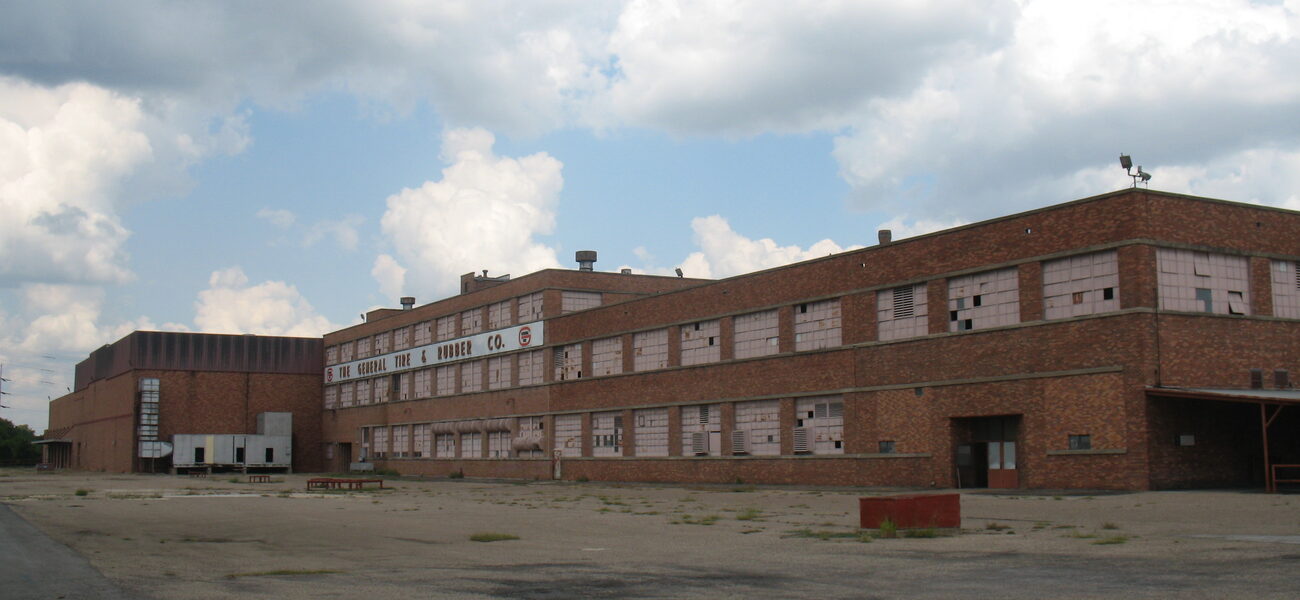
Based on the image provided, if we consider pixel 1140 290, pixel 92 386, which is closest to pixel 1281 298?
pixel 1140 290

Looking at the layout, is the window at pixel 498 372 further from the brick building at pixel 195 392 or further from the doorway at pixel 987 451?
the doorway at pixel 987 451

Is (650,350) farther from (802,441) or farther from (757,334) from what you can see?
(802,441)

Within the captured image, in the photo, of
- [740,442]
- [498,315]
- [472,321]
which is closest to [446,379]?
[472,321]

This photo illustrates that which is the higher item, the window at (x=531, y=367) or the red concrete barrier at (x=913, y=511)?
the window at (x=531, y=367)

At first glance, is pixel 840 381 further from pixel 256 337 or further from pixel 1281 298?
pixel 256 337

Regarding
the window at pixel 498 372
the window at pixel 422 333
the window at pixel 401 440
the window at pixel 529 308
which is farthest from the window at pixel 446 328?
the window at pixel 529 308

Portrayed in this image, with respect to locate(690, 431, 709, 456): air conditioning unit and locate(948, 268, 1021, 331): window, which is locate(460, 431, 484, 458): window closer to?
locate(690, 431, 709, 456): air conditioning unit

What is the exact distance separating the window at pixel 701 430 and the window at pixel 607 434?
5264 mm

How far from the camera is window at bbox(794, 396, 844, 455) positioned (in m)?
42.6

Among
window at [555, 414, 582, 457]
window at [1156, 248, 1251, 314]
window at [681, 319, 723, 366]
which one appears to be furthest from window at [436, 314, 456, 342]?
window at [1156, 248, 1251, 314]

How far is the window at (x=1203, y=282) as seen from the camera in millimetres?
33406

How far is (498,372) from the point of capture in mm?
67062

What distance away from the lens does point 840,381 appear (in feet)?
139

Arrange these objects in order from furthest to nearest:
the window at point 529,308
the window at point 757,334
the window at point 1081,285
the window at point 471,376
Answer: the window at point 471,376 → the window at point 529,308 → the window at point 757,334 → the window at point 1081,285
